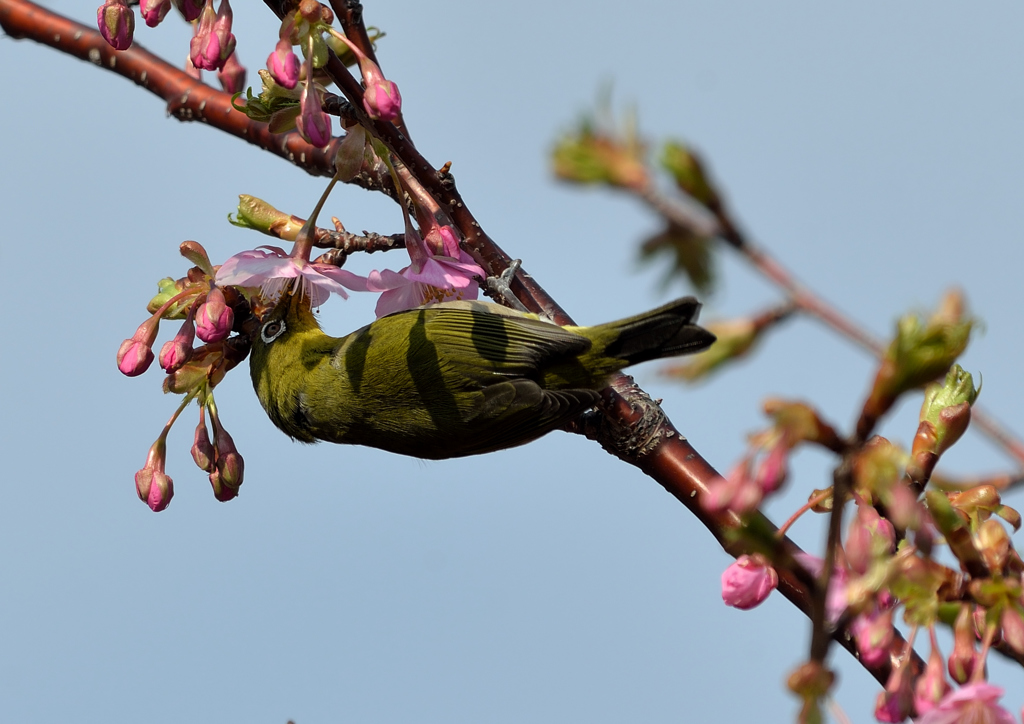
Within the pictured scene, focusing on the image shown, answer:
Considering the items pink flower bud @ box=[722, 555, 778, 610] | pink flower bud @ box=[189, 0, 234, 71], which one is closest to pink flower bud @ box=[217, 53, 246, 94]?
pink flower bud @ box=[189, 0, 234, 71]

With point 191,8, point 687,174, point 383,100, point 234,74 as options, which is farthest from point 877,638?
point 234,74

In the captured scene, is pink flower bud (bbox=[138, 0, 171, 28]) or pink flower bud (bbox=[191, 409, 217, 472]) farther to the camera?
pink flower bud (bbox=[191, 409, 217, 472])

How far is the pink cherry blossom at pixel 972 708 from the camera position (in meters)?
1.96

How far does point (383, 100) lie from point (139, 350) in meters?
1.50

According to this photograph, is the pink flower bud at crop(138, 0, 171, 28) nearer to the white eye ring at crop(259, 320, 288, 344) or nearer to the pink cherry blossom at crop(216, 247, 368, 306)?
the pink cherry blossom at crop(216, 247, 368, 306)

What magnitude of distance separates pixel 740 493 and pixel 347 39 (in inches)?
90.2

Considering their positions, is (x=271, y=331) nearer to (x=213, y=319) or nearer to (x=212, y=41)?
(x=213, y=319)

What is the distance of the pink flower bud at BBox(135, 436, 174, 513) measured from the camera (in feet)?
13.7

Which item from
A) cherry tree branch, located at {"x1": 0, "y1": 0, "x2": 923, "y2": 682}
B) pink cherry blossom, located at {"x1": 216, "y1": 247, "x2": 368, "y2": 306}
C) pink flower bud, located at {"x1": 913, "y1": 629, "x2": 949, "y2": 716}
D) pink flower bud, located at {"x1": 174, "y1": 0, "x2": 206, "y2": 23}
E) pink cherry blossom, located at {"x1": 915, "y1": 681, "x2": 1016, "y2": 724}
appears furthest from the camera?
pink cherry blossom, located at {"x1": 216, "y1": 247, "x2": 368, "y2": 306}

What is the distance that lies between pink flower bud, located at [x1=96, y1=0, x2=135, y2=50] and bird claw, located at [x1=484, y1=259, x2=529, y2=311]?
175 centimetres

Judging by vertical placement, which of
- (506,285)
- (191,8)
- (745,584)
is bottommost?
(745,584)

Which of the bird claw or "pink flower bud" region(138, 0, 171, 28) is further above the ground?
"pink flower bud" region(138, 0, 171, 28)

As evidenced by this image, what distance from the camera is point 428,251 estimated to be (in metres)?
4.04

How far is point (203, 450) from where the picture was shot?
13.6 feet
